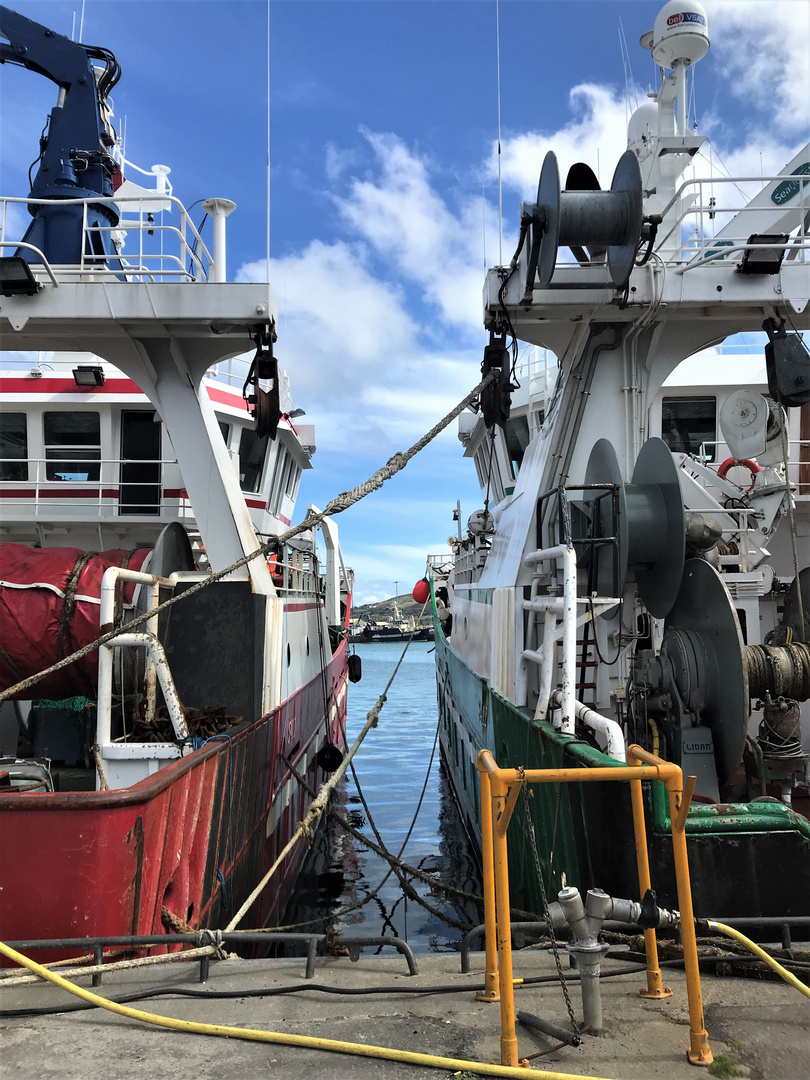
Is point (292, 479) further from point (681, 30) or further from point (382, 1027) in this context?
point (382, 1027)

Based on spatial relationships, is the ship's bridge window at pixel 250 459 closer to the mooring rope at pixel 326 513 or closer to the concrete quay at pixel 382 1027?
the mooring rope at pixel 326 513

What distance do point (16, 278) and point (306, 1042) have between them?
269 inches

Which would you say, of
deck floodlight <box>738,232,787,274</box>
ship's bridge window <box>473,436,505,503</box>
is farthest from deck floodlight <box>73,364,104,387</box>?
deck floodlight <box>738,232,787,274</box>

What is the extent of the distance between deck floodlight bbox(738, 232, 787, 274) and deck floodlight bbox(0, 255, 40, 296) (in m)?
6.58

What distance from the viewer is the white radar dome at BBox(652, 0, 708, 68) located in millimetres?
9977

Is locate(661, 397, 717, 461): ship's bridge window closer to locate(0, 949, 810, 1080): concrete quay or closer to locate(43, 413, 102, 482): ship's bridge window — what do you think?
locate(43, 413, 102, 482): ship's bridge window

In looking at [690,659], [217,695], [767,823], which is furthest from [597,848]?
[217,695]

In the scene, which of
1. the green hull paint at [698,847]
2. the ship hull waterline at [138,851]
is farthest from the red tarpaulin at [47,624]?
the green hull paint at [698,847]

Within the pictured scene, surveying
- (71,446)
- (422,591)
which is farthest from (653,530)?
(422,591)

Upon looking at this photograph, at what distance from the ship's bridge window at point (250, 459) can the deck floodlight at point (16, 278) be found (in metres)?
5.54

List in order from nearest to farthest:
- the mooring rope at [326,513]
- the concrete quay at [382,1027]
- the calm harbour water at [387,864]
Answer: the concrete quay at [382,1027] → the mooring rope at [326,513] → the calm harbour water at [387,864]

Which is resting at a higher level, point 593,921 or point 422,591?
point 422,591

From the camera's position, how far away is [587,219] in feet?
21.8

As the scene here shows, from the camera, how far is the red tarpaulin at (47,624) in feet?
23.7
